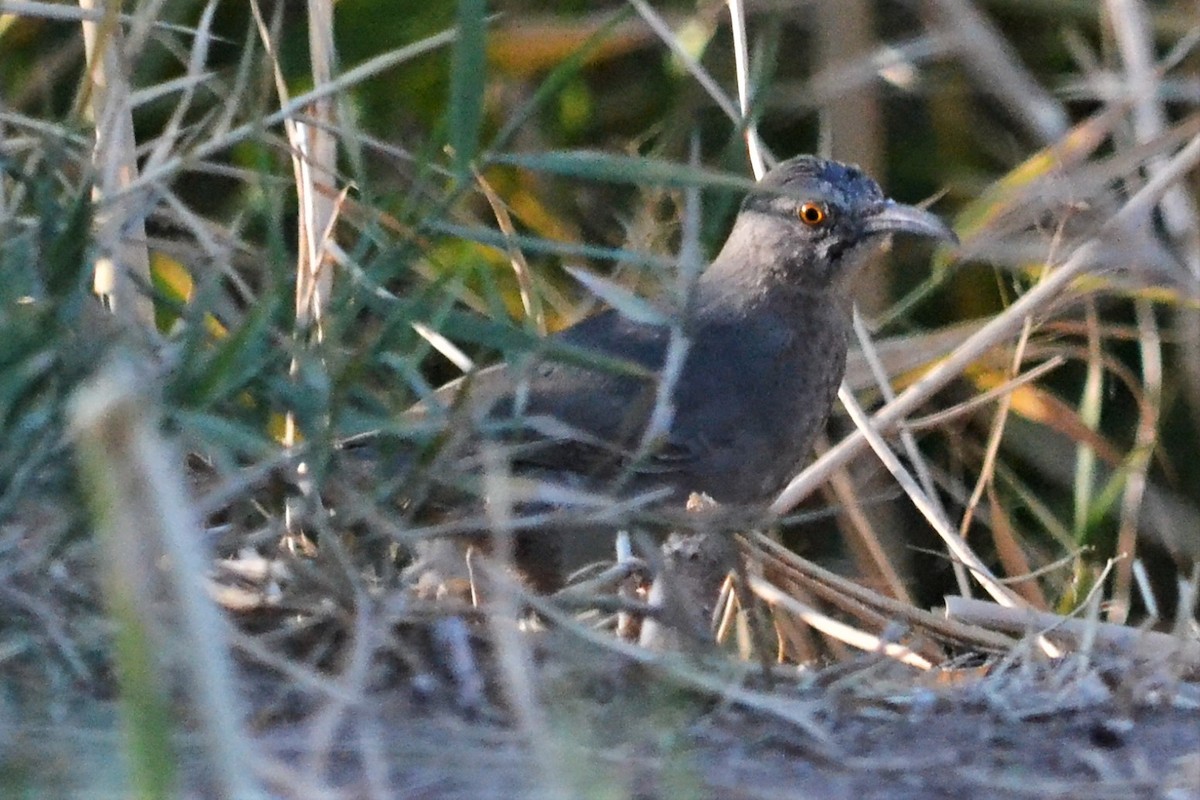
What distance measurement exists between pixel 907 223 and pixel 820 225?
0.20 metres

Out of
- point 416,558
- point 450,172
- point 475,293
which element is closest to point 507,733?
point 416,558

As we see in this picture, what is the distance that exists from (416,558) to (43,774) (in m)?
0.53

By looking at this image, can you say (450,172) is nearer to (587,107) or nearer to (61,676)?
(61,676)

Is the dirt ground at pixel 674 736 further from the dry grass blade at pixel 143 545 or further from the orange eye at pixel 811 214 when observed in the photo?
the orange eye at pixel 811 214

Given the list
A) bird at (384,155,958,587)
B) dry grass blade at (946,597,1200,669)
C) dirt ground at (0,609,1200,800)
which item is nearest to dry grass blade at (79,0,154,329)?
dirt ground at (0,609,1200,800)

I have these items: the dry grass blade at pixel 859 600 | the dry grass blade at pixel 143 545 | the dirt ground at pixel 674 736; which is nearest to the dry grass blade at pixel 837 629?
the dry grass blade at pixel 859 600

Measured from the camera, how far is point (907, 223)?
134 inches

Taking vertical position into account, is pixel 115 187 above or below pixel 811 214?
above

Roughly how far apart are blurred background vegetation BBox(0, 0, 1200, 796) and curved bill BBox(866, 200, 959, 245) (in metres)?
0.10

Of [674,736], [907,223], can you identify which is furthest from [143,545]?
[907,223]

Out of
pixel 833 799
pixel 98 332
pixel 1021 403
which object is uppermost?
pixel 98 332

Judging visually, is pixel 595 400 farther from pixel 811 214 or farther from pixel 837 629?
pixel 837 629

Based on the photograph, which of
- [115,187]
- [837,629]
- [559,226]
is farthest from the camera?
[559,226]

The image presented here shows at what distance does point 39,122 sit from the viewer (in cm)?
240
